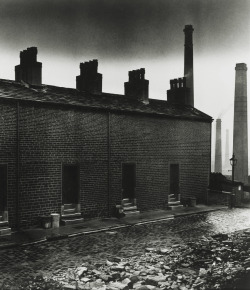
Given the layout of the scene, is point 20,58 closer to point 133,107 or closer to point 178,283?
point 133,107

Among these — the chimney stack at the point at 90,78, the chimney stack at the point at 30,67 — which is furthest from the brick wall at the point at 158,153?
the chimney stack at the point at 30,67

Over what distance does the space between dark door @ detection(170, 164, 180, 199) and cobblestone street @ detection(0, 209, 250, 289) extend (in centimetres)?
347

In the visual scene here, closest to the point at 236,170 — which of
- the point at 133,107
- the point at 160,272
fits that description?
the point at 133,107

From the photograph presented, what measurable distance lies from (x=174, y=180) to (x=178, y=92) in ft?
23.9

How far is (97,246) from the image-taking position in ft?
39.0

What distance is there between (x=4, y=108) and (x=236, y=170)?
82.9 ft

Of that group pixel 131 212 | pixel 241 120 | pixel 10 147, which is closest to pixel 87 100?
pixel 10 147

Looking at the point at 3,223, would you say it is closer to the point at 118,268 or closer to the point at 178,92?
the point at 118,268

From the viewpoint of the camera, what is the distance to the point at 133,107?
19.0m

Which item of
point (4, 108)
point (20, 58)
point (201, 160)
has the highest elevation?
point (20, 58)

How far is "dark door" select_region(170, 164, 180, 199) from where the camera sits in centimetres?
2069

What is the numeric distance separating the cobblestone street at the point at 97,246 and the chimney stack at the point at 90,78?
8.19 meters

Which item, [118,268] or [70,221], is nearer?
[118,268]

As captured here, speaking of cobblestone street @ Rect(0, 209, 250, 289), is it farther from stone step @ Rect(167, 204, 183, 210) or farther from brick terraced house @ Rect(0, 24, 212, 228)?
brick terraced house @ Rect(0, 24, 212, 228)
